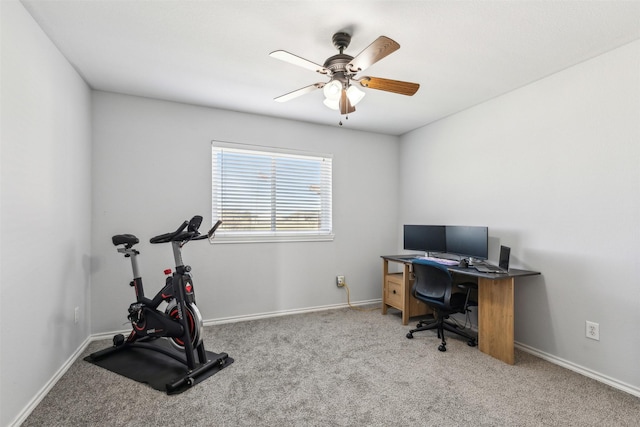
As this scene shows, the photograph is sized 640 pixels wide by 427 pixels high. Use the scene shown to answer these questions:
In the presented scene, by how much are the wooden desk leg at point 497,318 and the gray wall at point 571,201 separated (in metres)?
0.38

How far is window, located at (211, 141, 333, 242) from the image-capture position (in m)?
3.61

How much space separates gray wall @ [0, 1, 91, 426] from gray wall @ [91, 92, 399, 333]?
296mm

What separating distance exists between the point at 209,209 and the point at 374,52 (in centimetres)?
253

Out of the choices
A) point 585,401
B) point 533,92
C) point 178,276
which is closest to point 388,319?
point 585,401

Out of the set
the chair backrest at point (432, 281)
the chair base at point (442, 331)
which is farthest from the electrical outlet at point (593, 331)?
the chair backrest at point (432, 281)

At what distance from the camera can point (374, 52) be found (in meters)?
1.77

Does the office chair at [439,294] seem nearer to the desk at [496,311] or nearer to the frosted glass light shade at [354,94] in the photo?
the desk at [496,311]

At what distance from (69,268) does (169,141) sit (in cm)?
155

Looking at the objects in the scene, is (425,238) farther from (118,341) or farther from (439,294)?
(118,341)

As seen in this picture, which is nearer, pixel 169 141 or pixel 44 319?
pixel 44 319

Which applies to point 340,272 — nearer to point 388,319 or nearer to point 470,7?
point 388,319

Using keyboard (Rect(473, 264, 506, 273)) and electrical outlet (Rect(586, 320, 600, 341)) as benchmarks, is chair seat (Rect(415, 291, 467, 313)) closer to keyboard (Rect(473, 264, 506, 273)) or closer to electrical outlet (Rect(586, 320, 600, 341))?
keyboard (Rect(473, 264, 506, 273))

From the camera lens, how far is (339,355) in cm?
273

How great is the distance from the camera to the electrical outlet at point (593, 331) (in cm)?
237
